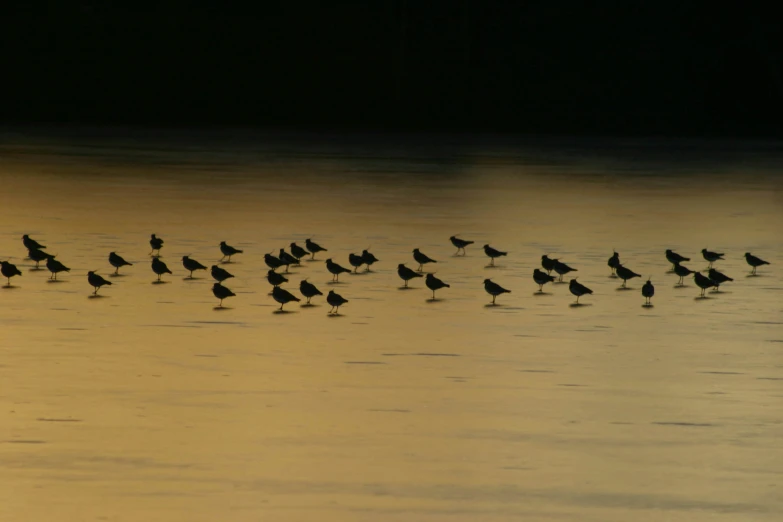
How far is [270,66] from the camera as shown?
65125 mm

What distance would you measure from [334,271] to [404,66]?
4960cm

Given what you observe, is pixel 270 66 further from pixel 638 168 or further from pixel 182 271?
pixel 182 271

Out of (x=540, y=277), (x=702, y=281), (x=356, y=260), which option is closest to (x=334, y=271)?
(x=356, y=260)

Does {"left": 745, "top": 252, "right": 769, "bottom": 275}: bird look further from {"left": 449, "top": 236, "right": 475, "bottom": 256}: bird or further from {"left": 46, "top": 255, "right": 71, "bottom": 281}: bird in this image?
{"left": 46, "top": 255, "right": 71, "bottom": 281}: bird

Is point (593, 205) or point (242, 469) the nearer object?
point (242, 469)

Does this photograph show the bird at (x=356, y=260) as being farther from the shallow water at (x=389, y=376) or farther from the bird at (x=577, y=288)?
the bird at (x=577, y=288)

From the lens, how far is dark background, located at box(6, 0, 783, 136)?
59062 millimetres

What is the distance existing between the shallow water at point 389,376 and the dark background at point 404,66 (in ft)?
119

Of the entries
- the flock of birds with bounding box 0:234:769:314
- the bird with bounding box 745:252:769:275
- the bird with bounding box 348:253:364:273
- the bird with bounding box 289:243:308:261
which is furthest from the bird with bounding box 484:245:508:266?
the bird with bounding box 745:252:769:275

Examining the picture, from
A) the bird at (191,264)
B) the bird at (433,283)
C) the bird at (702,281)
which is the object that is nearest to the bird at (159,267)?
the bird at (191,264)

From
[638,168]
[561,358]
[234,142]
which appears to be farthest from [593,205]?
[234,142]

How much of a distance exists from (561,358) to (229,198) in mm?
14192

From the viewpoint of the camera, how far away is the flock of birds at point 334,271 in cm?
1434

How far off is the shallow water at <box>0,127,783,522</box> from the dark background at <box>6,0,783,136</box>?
119ft
